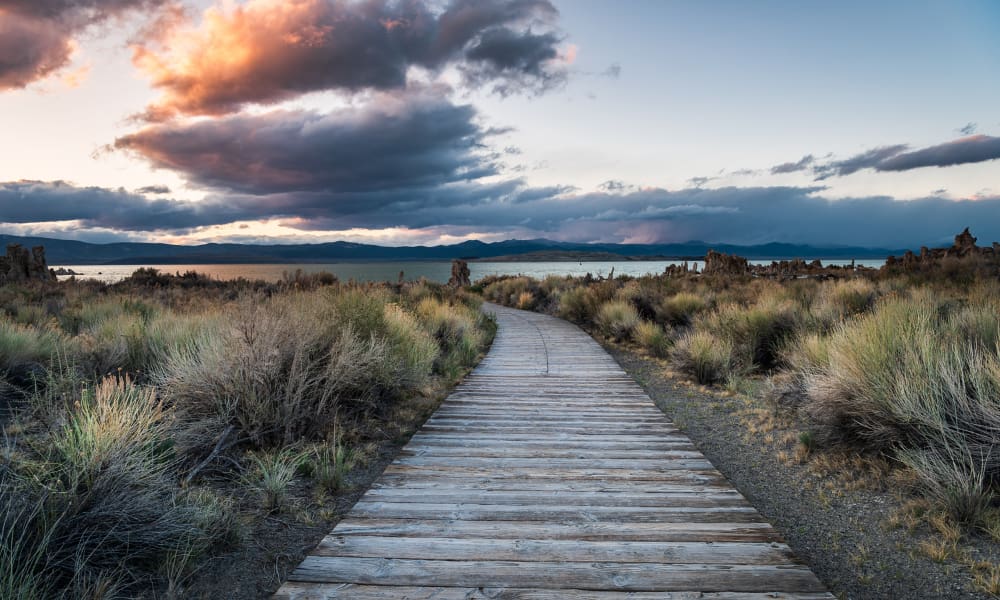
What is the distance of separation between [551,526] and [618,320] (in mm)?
10694

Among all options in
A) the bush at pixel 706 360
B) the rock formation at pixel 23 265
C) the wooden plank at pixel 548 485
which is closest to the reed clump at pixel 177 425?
the wooden plank at pixel 548 485

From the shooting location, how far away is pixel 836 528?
364 centimetres

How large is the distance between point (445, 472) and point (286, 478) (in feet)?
4.26

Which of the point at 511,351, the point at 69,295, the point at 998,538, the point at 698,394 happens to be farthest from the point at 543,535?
the point at 69,295

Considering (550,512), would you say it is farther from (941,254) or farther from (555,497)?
(941,254)

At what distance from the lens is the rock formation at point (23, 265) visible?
21.7 metres

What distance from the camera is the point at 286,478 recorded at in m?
4.02

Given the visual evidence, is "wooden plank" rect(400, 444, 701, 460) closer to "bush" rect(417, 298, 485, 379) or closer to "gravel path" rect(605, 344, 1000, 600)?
"gravel path" rect(605, 344, 1000, 600)

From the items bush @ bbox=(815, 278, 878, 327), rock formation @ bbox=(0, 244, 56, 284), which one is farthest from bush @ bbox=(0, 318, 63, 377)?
rock formation @ bbox=(0, 244, 56, 284)

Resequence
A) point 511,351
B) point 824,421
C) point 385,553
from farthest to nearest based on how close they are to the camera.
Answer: point 511,351 → point 824,421 → point 385,553

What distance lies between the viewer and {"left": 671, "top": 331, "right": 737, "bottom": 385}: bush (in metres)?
8.32

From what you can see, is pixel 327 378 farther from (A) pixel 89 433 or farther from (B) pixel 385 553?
(B) pixel 385 553

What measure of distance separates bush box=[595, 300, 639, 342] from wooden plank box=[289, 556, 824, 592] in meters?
10.3

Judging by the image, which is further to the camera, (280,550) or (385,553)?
(280,550)
